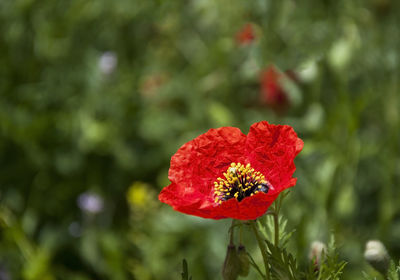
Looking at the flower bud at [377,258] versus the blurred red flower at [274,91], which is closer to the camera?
the flower bud at [377,258]

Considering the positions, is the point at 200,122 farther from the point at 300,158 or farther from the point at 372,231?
the point at 372,231

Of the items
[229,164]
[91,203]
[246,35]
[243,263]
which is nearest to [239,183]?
[229,164]

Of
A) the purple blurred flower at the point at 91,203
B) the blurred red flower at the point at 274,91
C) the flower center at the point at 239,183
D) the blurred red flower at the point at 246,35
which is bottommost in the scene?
the flower center at the point at 239,183

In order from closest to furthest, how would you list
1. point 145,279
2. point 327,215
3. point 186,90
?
point 327,215 → point 145,279 → point 186,90

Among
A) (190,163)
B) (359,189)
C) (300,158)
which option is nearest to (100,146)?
(300,158)

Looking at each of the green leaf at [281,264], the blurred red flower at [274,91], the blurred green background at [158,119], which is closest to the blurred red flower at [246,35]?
the blurred green background at [158,119]

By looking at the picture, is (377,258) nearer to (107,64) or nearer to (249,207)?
(249,207)

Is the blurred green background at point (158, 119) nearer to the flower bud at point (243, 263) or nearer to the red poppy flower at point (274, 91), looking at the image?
the red poppy flower at point (274, 91)
